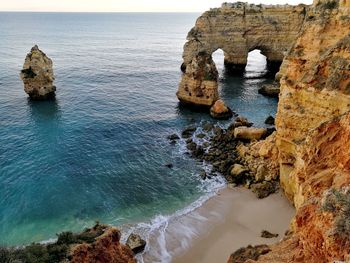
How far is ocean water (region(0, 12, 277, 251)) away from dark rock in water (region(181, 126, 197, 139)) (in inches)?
78.0

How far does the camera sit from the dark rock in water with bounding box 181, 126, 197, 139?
49.0 m

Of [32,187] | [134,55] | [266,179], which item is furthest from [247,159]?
[134,55]

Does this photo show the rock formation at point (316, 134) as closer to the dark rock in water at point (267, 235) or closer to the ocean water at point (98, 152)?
the dark rock in water at point (267, 235)

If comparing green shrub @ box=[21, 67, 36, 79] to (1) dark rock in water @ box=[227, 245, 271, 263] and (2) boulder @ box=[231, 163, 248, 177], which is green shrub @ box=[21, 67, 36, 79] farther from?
(1) dark rock in water @ box=[227, 245, 271, 263]

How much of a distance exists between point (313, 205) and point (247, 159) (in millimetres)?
25541

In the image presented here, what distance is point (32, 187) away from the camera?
118 feet

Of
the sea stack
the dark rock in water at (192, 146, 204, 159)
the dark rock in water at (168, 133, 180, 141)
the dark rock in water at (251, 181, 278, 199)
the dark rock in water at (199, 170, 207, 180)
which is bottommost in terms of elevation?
the dark rock in water at (199, 170, 207, 180)

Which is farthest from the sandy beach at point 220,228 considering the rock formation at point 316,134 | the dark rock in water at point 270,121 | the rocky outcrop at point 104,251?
the dark rock in water at point 270,121

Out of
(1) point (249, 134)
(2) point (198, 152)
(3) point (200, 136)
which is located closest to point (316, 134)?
(2) point (198, 152)

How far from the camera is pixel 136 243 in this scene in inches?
1099

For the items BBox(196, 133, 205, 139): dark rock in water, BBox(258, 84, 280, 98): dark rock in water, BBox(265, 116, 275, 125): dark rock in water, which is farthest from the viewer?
BBox(258, 84, 280, 98): dark rock in water

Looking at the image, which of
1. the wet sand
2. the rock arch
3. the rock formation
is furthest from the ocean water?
the rock formation

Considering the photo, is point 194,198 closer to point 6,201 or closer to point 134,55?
point 6,201

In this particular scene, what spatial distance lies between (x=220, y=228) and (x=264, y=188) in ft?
22.9
